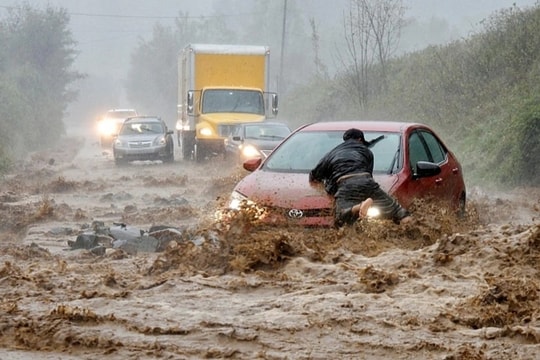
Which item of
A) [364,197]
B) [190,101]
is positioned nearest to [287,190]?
[364,197]

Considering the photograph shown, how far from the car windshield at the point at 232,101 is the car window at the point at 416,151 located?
1763cm

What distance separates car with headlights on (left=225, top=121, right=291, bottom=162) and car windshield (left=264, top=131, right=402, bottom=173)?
11.4 metres

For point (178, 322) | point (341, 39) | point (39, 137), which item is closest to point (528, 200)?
point (178, 322)

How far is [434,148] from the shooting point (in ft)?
38.2

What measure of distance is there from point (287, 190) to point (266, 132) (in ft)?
47.7

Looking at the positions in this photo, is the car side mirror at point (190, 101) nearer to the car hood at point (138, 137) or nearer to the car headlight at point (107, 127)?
the car hood at point (138, 137)

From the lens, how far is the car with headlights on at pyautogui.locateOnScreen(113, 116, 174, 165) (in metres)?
31.0

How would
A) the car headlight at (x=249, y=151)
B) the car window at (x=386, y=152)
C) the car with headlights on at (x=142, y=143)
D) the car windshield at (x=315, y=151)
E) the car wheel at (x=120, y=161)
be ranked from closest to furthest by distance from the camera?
the car window at (x=386, y=152) < the car windshield at (x=315, y=151) < the car headlight at (x=249, y=151) < the car with headlights on at (x=142, y=143) < the car wheel at (x=120, y=161)

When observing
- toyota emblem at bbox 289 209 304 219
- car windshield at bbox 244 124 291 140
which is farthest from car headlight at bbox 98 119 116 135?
toyota emblem at bbox 289 209 304 219

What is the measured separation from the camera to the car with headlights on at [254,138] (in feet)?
74.9

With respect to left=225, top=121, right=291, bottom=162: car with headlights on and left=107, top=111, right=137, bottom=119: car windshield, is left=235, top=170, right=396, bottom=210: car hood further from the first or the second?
left=107, top=111, right=137, bottom=119: car windshield

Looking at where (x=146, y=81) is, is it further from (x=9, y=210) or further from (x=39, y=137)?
(x=9, y=210)

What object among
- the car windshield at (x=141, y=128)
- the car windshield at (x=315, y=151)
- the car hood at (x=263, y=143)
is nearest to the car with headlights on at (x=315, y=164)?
the car windshield at (x=315, y=151)

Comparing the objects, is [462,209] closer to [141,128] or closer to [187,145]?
[187,145]
